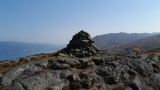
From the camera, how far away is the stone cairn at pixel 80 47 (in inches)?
1951

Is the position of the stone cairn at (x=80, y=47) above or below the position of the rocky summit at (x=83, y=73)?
above

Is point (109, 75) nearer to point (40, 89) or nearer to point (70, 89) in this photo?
point (70, 89)

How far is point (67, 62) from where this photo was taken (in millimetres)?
42844

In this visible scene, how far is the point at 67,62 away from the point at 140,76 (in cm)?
1243

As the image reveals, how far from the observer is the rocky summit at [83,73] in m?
35.2

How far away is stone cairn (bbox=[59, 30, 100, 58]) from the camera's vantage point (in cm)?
4956

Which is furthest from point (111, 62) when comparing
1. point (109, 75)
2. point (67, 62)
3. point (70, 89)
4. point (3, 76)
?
point (3, 76)

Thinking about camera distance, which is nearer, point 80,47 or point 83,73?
point 83,73

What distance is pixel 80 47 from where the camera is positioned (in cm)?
5225

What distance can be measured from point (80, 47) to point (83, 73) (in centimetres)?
1330

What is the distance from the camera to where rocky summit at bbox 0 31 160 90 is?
35156 mm

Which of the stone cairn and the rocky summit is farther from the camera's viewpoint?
the stone cairn

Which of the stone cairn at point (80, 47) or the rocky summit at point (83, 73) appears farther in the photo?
the stone cairn at point (80, 47)

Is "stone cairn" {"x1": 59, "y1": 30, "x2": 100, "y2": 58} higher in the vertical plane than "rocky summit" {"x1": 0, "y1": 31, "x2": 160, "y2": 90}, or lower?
higher
